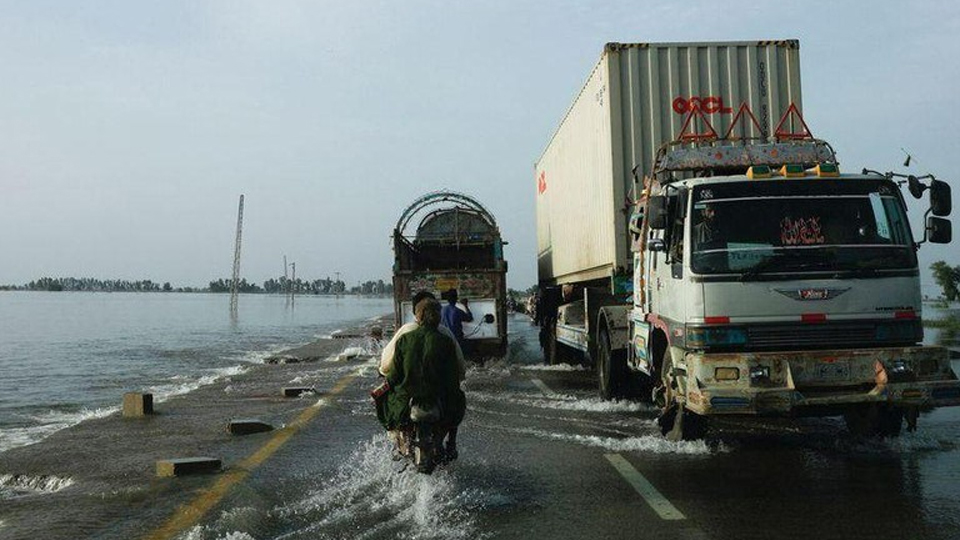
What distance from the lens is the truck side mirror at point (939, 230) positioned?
7641mm

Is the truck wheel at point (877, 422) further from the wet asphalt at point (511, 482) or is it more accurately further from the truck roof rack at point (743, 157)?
the truck roof rack at point (743, 157)

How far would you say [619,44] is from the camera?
1142cm

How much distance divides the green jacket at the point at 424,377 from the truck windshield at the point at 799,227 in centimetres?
241

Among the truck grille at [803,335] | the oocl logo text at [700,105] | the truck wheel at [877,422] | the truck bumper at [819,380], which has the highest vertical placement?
the oocl logo text at [700,105]

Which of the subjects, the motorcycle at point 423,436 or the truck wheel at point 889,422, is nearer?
the motorcycle at point 423,436

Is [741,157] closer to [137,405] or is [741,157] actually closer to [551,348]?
[137,405]

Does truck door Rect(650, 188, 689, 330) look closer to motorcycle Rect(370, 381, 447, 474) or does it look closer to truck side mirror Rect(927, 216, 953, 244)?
truck side mirror Rect(927, 216, 953, 244)

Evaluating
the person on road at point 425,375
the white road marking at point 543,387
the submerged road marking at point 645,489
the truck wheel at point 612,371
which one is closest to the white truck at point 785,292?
the submerged road marking at point 645,489

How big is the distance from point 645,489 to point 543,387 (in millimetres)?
7621

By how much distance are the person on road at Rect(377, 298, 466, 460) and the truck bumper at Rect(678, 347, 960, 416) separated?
2.14 meters

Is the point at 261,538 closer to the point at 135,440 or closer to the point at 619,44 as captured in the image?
the point at 135,440

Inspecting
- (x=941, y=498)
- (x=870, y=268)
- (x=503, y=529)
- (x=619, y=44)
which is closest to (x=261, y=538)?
(x=503, y=529)

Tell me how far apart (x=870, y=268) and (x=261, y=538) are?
210 inches

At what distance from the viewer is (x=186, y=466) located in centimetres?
737
